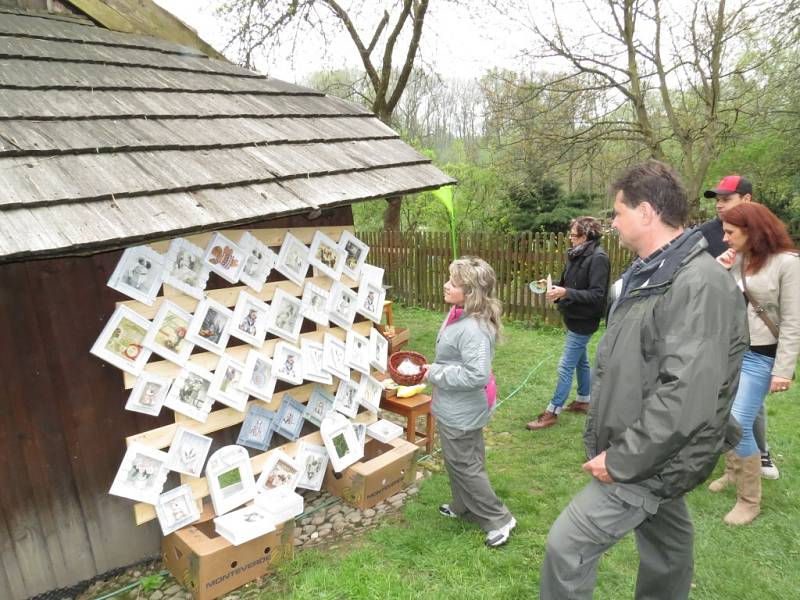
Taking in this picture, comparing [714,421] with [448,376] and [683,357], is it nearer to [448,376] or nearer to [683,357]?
[683,357]

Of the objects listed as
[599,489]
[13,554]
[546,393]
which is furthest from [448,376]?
[546,393]

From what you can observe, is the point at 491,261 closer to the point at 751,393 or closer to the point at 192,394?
the point at 751,393

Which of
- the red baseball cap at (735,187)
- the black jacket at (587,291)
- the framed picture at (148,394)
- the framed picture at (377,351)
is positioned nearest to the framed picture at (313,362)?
the framed picture at (377,351)

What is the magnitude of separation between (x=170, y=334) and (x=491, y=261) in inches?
286

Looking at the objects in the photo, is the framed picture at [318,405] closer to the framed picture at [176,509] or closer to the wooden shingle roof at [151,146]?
the framed picture at [176,509]

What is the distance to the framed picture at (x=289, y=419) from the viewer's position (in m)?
3.55

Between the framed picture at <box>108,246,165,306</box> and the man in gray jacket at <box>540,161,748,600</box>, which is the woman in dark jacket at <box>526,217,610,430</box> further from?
the framed picture at <box>108,246,165,306</box>

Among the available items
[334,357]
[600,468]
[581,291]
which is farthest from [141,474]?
[581,291]

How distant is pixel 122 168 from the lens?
2598 mm

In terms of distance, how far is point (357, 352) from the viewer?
3.98m

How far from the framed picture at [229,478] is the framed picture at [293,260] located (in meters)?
1.19

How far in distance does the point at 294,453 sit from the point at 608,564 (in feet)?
7.11

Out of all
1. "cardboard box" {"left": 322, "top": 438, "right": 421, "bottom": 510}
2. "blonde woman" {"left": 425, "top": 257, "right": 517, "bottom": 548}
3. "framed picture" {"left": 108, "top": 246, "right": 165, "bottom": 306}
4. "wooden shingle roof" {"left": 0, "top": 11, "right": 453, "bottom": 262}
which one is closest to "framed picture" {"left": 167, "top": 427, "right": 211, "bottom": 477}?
"framed picture" {"left": 108, "top": 246, "right": 165, "bottom": 306}

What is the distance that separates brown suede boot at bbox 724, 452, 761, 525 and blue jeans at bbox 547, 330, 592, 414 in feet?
4.94
